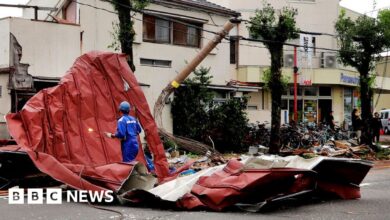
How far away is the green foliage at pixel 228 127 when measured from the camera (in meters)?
21.3

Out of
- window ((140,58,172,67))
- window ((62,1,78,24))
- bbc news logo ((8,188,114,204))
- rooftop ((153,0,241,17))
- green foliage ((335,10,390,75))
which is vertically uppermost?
rooftop ((153,0,241,17))

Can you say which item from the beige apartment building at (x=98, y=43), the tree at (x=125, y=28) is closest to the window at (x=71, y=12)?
the beige apartment building at (x=98, y=43)

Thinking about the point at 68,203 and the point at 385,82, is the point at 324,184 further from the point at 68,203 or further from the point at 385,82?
the point at 385,82

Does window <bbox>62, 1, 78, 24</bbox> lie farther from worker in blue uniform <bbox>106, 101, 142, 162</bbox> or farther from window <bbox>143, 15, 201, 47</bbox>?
worker in blue uniform <bbox>106, 101, 142, 162</bbox>

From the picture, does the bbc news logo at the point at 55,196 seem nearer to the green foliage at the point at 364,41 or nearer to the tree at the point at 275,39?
the tree at the point at 275,39

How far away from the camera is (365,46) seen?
22.1 metres

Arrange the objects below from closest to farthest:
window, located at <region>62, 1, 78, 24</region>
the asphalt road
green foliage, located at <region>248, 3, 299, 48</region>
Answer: the asphalt road
green foliage, located at <region>248, 3, 299, 48</region>
window, located at <region>62, 1, 78, 24</region>

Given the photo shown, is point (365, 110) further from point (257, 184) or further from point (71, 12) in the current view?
point (257, 184)

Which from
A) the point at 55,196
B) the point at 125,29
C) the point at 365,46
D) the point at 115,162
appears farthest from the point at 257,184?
the point at 365,46

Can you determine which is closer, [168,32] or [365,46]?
[365,46]

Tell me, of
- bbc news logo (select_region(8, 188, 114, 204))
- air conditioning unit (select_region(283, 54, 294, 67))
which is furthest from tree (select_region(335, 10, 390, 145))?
bbc news logo (select_region(8, 188, 114, 204))

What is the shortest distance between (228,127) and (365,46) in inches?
260

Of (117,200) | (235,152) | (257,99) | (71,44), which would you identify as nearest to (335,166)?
(117,200)

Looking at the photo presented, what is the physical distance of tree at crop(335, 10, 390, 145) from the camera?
21.9 metres
